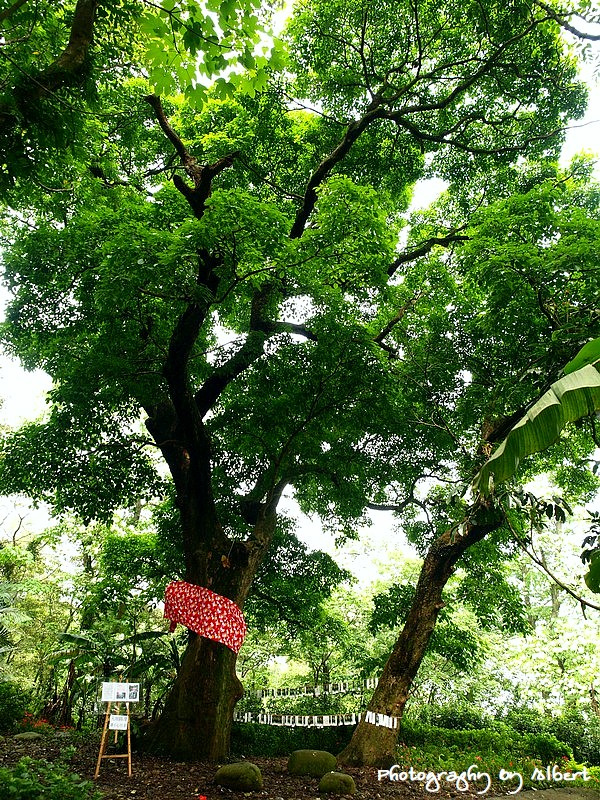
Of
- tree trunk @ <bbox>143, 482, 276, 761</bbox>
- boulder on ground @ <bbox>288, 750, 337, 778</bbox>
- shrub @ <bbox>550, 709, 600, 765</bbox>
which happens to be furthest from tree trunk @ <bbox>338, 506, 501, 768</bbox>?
shrub @ <bbox>550, 709, 600, 765</bbox>

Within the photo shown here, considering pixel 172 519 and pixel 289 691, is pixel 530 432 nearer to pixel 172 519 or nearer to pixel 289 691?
pixel 172 519

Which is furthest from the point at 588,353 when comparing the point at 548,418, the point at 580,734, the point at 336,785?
the point at 580,734

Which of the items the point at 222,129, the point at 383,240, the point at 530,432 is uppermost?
the point at 222,129

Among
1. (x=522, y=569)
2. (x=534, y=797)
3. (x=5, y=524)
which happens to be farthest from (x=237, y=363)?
(x=522, y=569)

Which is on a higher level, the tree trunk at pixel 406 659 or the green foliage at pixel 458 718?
the tree trunk at pixel 406 659

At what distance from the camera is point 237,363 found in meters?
8.67

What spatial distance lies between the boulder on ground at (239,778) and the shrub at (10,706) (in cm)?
681

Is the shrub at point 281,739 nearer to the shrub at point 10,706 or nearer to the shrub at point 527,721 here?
the shrub at point 10,706

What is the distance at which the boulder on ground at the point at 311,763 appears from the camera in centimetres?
753

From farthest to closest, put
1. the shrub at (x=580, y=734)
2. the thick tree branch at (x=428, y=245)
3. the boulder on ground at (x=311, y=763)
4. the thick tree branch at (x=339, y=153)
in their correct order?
the shrub at (x=580, y=734), the thick tree branch at (x=428, y=245), the thick tree branch at (x=339, y=153), the boulder on ground at (x=311, y=763)

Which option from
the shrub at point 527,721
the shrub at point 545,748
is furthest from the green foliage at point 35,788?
the shrub at point 527,721

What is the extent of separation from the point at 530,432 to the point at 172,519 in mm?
9439

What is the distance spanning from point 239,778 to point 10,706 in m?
7.57

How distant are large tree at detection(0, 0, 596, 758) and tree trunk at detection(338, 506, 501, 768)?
71 mm
